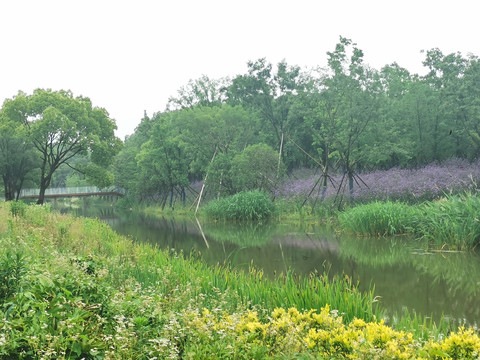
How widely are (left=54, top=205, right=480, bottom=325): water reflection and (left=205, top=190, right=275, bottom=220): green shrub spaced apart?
5.25 meters

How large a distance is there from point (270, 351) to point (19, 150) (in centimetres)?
4922

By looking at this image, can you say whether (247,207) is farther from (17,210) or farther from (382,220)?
(17,210)

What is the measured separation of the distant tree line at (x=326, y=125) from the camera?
26.6 metres

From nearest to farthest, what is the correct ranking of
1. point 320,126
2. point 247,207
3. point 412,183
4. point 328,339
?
point 328,339
point 412,183
point 247,207
point 320,126

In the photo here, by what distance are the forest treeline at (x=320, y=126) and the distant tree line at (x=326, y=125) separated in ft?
0.25

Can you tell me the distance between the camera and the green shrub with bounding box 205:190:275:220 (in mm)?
28172

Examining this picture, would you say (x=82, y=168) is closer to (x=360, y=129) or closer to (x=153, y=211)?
(x=153, y=211)

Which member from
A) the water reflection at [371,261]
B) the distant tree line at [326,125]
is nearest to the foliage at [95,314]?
the water reflection at [371,261]

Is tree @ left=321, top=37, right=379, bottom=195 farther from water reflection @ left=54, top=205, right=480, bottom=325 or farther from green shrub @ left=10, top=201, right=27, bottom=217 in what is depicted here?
green shrub @ left=10, top=201, right=27, bottom=217

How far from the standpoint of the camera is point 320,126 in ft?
130

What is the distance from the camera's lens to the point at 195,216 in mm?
35438

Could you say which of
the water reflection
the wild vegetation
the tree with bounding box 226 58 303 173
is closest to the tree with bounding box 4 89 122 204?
the wild vegetation

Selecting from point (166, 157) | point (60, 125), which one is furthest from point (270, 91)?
point (60, 125)

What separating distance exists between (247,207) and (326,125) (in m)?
7.54
